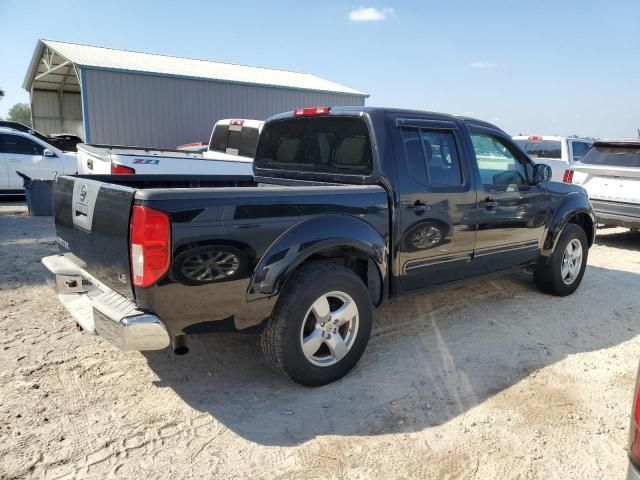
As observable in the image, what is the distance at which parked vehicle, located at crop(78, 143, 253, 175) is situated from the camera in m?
6.79

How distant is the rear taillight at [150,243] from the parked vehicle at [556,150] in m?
10.3

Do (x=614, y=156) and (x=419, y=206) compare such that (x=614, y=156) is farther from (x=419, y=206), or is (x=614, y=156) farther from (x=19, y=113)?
(x=19, y=113)

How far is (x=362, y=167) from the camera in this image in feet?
12.4

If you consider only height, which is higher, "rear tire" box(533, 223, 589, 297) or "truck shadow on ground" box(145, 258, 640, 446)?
"rear tire" box(533, 223, 589, 297)

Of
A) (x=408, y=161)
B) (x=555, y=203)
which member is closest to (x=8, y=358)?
(x=408, y=161)

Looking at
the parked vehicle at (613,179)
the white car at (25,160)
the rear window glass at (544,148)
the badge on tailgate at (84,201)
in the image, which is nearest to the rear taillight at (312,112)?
the badge on tailgate at (84,201)

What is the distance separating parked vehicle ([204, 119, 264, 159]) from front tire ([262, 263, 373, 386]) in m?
5.92

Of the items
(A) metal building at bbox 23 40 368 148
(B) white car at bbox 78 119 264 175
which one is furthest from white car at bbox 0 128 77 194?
(B) white car at bbox 78 119 264 175

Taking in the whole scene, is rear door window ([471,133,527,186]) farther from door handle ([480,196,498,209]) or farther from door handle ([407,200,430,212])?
door handle ([407,200,430,212])

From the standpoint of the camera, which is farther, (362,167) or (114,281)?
(362,167)

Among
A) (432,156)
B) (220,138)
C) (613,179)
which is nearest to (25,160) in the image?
(220,138)

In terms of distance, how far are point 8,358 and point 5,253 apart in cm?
358

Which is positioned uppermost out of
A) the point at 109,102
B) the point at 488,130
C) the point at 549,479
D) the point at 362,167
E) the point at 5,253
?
the point at 109,102

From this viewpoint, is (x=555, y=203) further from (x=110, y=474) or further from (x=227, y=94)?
(x=227, y=94)
